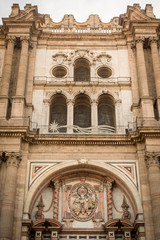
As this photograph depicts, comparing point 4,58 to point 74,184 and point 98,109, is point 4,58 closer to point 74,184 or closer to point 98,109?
point 98,109

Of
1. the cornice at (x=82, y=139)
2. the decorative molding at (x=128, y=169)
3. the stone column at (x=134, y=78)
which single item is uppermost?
the stone column at (x=134, y=78)

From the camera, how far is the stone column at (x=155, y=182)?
1702 centimetres

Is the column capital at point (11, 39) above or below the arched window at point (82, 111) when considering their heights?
above

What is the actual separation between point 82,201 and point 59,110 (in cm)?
661

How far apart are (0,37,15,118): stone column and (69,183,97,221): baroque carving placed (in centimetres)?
591

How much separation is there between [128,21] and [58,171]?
41.6 feet

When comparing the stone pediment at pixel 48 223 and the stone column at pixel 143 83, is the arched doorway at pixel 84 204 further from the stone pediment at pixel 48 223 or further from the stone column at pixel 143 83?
the stone column at pixel 143 83

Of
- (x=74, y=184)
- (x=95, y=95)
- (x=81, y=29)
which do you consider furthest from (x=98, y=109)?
(x=81, y=29)

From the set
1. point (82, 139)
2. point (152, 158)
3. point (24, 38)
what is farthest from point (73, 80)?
point (152, 158)

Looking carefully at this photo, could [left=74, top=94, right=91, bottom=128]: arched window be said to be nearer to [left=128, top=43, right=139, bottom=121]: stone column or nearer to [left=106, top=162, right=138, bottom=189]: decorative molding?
[left=128, top=43, right=139, bottom=121]: stone column

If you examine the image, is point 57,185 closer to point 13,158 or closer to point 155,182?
point 13,158

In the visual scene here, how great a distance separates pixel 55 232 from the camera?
59.5 ft

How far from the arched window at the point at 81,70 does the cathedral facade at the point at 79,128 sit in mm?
74

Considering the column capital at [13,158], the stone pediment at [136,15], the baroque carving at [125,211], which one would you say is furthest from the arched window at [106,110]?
the stone pediment at [136,15]
